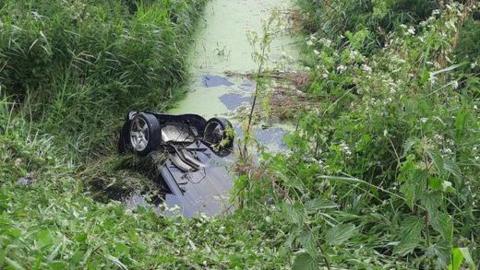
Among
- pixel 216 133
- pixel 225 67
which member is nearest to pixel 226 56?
pixel 225 67

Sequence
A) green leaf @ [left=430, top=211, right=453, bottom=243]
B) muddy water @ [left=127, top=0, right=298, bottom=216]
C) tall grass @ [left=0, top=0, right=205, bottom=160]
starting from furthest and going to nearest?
tall grass @ [left=0, top=0, right=205, bottom=160] → muddy water @ [left=127, top=0, right=298, bottom=216] → green leaf @ [left=430, top=211, right=453, bottom=243]

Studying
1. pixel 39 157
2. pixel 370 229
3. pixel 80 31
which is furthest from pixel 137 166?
pixel 370 229

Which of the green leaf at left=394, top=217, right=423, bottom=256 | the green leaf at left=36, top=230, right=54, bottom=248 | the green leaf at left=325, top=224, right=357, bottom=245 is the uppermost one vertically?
the green leaf at left=36, top=230, right=54, bottom=248

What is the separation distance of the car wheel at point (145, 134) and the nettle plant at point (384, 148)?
3.14 feet

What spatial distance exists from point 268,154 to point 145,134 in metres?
1.09

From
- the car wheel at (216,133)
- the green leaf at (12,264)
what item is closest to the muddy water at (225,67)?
→ the car wheel at (216,133)

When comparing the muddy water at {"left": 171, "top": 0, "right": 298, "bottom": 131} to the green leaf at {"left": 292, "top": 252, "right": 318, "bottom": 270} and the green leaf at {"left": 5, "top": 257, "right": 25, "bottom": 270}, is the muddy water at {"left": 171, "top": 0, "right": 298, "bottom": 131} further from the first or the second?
the green leaf at {"left": 5, "top": 257, "right": 25, "bottom": 270}

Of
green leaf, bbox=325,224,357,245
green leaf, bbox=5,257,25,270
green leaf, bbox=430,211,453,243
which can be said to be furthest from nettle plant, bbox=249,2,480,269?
green leaf, bbox=5,257,25,270

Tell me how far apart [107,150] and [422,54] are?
207cm

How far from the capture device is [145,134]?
3953mm

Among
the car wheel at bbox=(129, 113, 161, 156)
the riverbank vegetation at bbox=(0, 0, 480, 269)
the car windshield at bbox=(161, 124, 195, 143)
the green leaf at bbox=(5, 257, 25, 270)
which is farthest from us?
the car windshield at bbox=(161, 124, 195, 143)

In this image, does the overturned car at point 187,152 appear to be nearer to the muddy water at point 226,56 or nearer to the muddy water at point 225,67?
the muddy water at point 225,67

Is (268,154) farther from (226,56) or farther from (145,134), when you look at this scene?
(226,56)

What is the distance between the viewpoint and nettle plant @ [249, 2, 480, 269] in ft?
8.61
